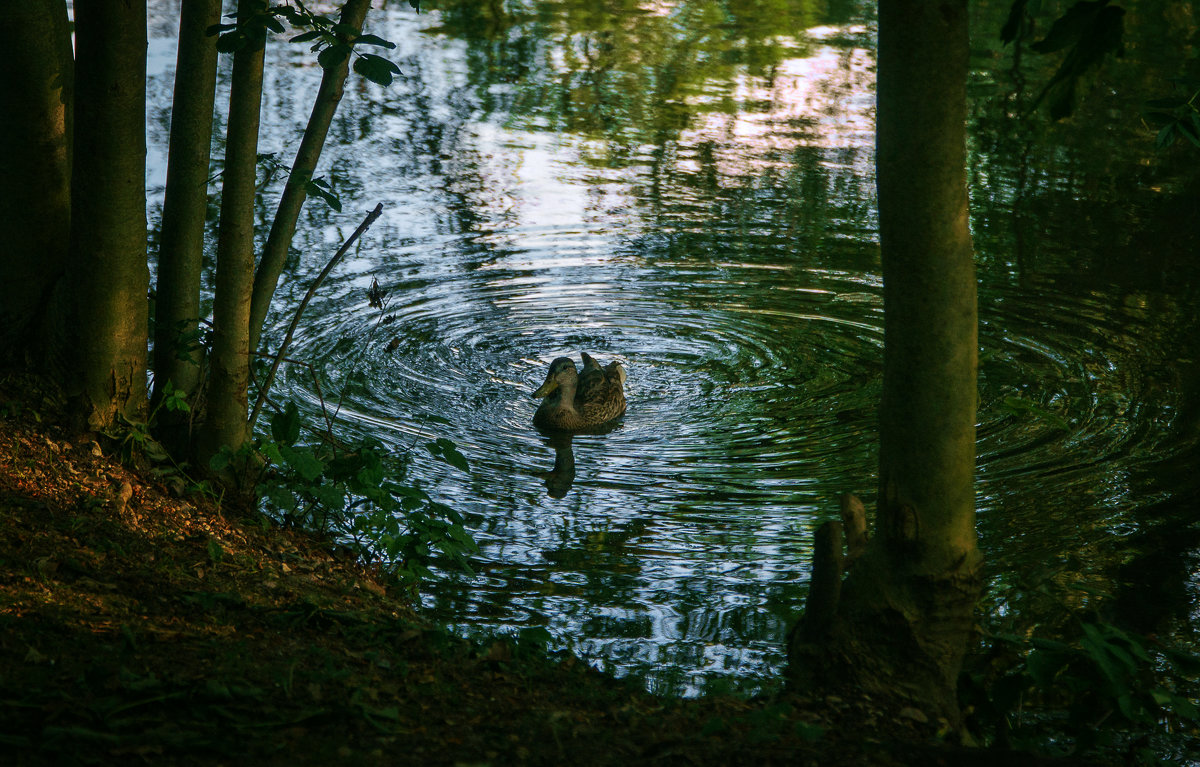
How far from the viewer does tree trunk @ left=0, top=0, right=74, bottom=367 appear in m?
5.61

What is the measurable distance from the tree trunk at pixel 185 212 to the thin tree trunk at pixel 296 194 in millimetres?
304

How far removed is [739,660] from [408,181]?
9.24 meters

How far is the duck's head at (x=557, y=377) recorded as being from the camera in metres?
8.97

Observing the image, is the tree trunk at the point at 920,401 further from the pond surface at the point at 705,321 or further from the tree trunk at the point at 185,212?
the tree trunk at the point at 185,212

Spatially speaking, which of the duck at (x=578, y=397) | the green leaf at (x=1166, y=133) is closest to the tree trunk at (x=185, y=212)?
the duck at (x=578, y=397)

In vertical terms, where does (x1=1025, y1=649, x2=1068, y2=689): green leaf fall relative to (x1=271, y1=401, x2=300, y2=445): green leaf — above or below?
below

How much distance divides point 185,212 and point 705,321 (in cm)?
565

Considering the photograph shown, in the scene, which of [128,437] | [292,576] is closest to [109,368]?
[128,437]

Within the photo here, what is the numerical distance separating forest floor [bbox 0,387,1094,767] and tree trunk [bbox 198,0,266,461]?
0.43m

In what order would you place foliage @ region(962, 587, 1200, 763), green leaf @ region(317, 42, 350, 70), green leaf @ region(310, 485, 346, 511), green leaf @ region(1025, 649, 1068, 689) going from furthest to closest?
green leaf @ region(310, 485, 346, 511)
green leaf @ region(317, 42, 350, 70)
green leaf @ region(1025, 649, 1068, 689)
foliage @ region(962, 587, 1200, 763)

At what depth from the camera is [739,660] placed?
560 centimetres

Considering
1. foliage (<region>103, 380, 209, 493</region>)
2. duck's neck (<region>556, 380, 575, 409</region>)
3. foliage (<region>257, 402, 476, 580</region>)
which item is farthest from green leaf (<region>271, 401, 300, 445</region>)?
duck's neck (<region>556, 380, 575, 409</region>)

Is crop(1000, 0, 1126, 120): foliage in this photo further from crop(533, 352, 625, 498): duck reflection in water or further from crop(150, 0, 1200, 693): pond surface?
→ crop(533, 352, 625, 498): duck reflection in water

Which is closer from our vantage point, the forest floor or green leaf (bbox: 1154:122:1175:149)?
the forest floor
